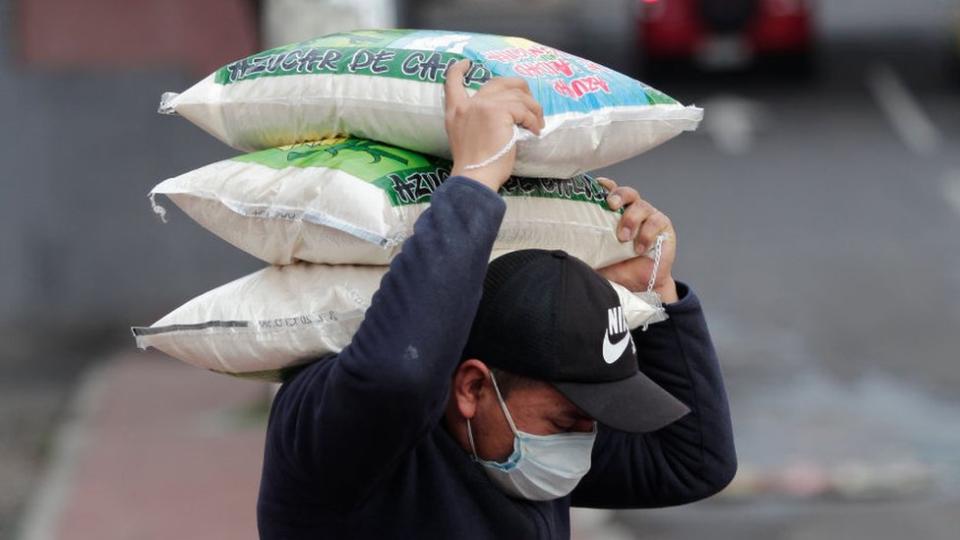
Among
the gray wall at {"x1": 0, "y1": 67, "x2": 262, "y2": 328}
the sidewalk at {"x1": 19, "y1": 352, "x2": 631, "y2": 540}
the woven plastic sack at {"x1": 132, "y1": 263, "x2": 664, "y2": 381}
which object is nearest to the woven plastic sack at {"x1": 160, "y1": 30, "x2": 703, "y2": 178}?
the woven plastic sack at {"x1": 132, "y1": 263, "x2": 664, "y2": 381}

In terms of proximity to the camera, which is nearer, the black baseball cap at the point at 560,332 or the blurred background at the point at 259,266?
the black baseball cap at the point at 560,332

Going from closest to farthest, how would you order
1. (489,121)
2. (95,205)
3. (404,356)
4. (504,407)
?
(404,356)
(489,121)
(504,407)
(95,205)

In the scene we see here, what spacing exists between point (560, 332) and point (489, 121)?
355 millimetres

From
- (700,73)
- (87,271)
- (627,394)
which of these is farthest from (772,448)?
(700,73)

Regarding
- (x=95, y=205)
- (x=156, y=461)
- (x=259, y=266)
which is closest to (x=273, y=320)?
(x=156, y=461)

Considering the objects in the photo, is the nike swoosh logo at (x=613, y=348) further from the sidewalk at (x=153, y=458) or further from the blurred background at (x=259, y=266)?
the sidewalk at (x=153, y=458)

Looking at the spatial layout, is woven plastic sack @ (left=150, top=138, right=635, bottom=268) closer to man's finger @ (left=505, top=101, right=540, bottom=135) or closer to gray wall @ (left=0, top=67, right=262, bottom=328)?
man's finger @ (left=505, top=101, right=540, bottom=135)

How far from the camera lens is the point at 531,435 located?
2812 mm

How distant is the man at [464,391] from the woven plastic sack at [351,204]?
0.48ft

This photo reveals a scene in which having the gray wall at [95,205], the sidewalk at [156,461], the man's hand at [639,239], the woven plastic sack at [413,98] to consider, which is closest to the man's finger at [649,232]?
the man's hand at [639,239]

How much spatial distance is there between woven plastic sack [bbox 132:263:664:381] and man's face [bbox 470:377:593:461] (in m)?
0.25

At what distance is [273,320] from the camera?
2.83 metres

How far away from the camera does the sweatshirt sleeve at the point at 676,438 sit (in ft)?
10.8

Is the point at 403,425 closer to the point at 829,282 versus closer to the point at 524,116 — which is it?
the point at 524,116
